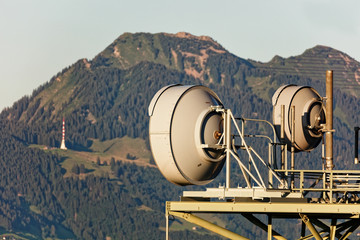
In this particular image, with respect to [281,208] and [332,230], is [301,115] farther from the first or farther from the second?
[281,208]

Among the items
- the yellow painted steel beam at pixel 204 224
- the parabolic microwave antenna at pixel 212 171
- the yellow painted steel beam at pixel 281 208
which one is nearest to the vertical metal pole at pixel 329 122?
the parabolic microwave antenna at pixel 212 171

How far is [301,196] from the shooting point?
43.2m

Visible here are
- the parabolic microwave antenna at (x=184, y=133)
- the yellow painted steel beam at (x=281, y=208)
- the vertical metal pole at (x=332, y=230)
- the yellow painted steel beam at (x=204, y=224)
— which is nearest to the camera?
the yellow painted steel beam at (x=281, y=208)

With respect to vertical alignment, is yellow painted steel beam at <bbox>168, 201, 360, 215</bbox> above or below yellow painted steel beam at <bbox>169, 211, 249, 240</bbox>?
above

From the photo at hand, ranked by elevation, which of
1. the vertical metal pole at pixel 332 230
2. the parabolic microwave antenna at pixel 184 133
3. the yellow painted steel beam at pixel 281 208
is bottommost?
the vertical metal pole at pixel 332 230

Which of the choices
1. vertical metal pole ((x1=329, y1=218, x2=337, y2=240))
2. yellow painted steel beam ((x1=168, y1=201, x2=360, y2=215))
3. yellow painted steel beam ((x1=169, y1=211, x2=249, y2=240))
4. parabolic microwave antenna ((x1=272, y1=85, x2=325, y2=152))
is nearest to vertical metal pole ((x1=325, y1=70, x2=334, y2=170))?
parabolic microwave antenna ((x1=272, y1=85, x2=325, y2=152))

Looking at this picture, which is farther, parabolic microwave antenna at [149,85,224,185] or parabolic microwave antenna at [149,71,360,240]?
parabolic microwave antenna at [149,85,224,185]

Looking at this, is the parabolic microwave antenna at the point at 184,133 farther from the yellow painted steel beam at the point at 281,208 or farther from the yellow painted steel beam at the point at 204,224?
the yellow painted steel beam at the point at 281,208

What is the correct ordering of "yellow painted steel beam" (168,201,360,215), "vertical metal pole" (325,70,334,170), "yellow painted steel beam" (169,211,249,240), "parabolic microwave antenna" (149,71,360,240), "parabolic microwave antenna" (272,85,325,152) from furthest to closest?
"parabolic microwave antenna" (272,85,325,152) < "vertical metal pole" (325,70,334,170) < "yellow painted steel beam" (169,211,249,240) < "parabolic microwave antenna" (149,71,360,240) < "yellow painted steel beam" (168,201,360,215)

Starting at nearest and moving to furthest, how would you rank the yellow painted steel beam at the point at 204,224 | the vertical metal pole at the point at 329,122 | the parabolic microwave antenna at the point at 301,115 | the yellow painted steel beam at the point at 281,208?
1. the yellow painted steel beam at the point at 281,208
2. the yellow painted steel beam at the point at 204,224
3. the vertical metal pole at the point at 329,122
4. the parabolic microwave antenna at the point at 301,115

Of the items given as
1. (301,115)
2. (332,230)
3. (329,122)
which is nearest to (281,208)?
(332,230)

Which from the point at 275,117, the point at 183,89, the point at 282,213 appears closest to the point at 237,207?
the point at 282,213

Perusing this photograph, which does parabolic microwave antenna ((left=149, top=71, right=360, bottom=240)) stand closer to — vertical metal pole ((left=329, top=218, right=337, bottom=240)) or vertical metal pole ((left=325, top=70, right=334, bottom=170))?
vertical metal pole ((left=329, top=218, right=337, bottom=240))

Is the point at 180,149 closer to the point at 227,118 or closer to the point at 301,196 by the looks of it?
the point at 227,118
